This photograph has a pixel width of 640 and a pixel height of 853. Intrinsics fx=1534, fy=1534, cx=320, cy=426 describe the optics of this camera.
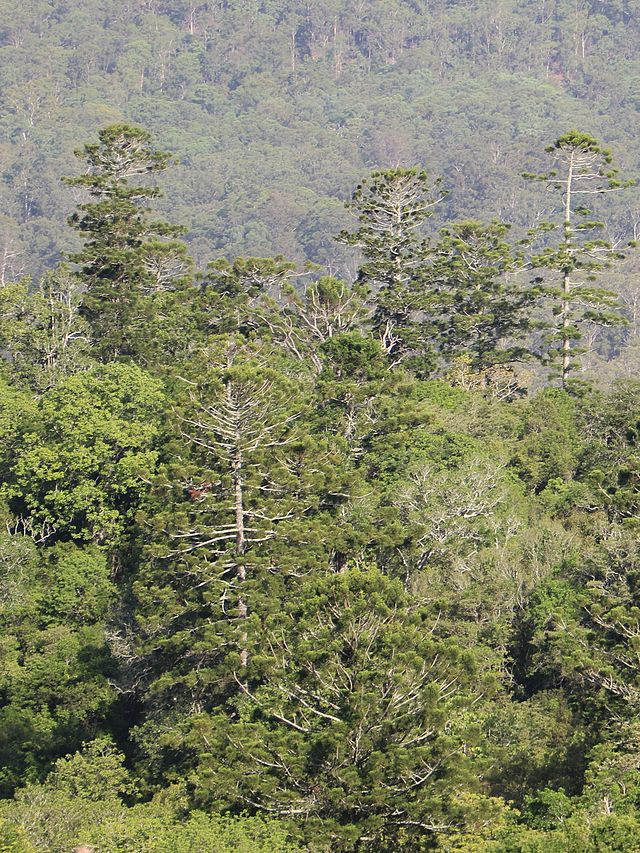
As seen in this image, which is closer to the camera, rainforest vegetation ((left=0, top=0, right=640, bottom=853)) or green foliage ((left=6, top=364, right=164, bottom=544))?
rainforest vegetation ((left=0, top=0, right=640, bottom=853))

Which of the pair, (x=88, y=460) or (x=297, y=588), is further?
(x=88, y=460)

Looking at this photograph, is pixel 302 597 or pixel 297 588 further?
pixel 297 588

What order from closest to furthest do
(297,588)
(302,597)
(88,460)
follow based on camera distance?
(302,597)
(297,588)
(88,460)

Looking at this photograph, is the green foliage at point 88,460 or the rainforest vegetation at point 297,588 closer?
the rainforest vegetation at point 297,588

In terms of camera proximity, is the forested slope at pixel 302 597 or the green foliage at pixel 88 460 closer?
A: the forested slope at pixel 302 597

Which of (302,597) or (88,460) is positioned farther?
(88,460)

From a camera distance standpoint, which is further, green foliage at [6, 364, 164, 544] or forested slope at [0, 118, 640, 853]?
green foliage at [6, 364, 164, 544]

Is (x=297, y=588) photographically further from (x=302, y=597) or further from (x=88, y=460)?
(x=88, y=460)

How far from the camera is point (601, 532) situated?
34719 millimetres

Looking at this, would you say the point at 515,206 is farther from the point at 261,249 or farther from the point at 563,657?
the point at 563,657

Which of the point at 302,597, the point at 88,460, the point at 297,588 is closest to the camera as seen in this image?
the point at 302,597

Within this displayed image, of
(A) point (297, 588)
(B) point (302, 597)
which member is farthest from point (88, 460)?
(B) point (302, 597)

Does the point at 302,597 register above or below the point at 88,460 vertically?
below

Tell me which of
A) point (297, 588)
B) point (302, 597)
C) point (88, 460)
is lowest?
point (297, 588)
